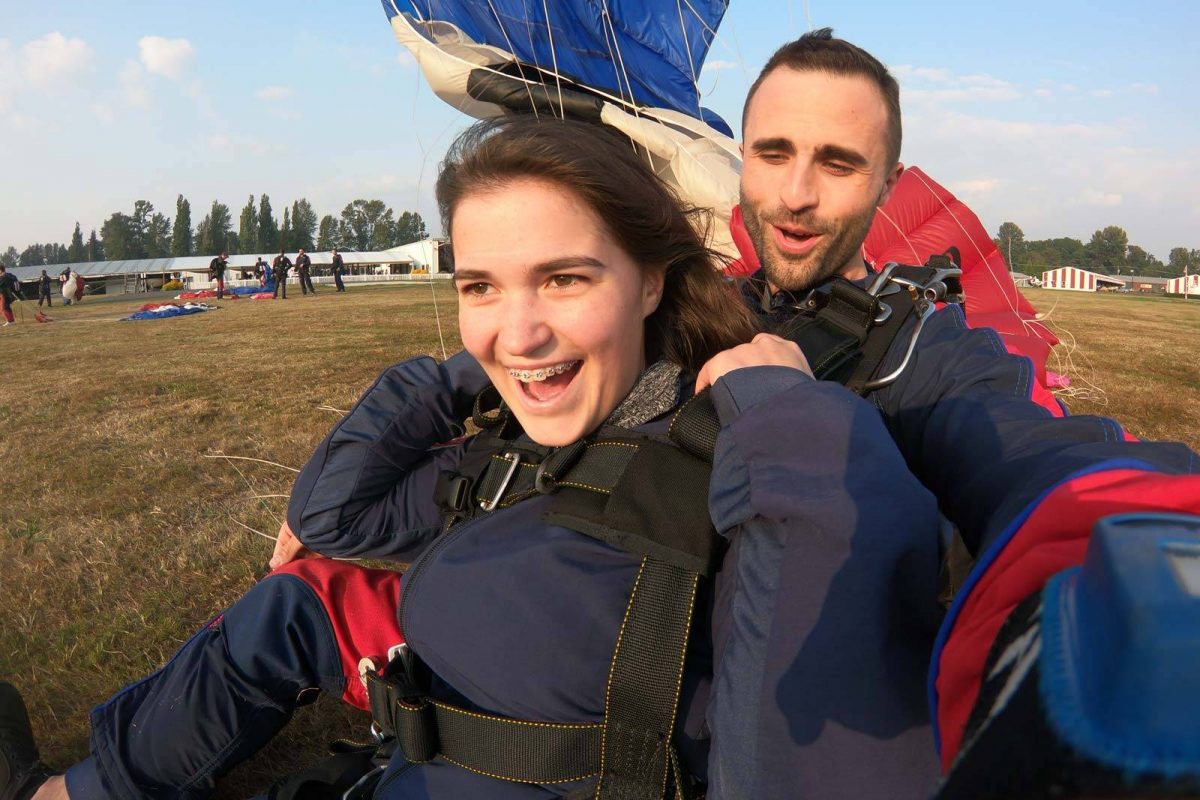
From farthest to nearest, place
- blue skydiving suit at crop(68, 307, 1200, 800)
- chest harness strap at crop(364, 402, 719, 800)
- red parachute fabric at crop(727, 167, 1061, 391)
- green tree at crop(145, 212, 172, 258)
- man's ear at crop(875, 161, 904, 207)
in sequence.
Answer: green tree at crop(145, 212, 172, 258) < red parachute fabric at crop(727, 167, 1061, 391) < man's ear at crop(875, 161, 904, 207) < chest harness strap at crop(364, 402, 719, 800) < blue skydiving suit at crop(68, 307, 1200, 800)

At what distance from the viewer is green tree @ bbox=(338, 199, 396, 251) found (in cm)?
7038

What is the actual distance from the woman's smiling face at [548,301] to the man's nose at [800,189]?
872 mm

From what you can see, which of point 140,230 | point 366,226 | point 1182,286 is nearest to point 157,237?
point 140,230

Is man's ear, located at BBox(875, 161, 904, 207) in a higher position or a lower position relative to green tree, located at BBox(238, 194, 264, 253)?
lower

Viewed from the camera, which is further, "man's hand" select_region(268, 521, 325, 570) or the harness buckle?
"man's hand" select_region(268, 521, 325, 570)

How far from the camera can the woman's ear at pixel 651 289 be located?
163 cm

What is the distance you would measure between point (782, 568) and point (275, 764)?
6.19 feet

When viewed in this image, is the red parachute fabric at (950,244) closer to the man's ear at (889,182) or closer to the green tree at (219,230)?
the man's ear at (889,182)

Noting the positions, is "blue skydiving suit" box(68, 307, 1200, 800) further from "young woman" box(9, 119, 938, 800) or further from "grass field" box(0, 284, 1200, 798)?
"grass field" box(0, 284, 1200, 798)

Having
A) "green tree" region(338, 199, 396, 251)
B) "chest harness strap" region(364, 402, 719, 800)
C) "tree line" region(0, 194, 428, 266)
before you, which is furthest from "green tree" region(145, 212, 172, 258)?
"chest harness strap" region(364, 402, 719, 800)

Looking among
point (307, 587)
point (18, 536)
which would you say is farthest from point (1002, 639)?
point (18, 536)

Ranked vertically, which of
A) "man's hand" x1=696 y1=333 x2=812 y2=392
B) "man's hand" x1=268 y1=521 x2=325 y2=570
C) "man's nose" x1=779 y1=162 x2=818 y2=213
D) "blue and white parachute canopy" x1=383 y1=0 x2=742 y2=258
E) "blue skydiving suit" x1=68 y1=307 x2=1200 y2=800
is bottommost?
"man's hand" x1=268 y1=521 x2=325 y2=570

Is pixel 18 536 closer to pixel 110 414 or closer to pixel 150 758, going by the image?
pixel 150 758

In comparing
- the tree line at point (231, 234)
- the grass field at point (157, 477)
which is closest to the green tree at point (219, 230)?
the tree line at point (231, 234)
